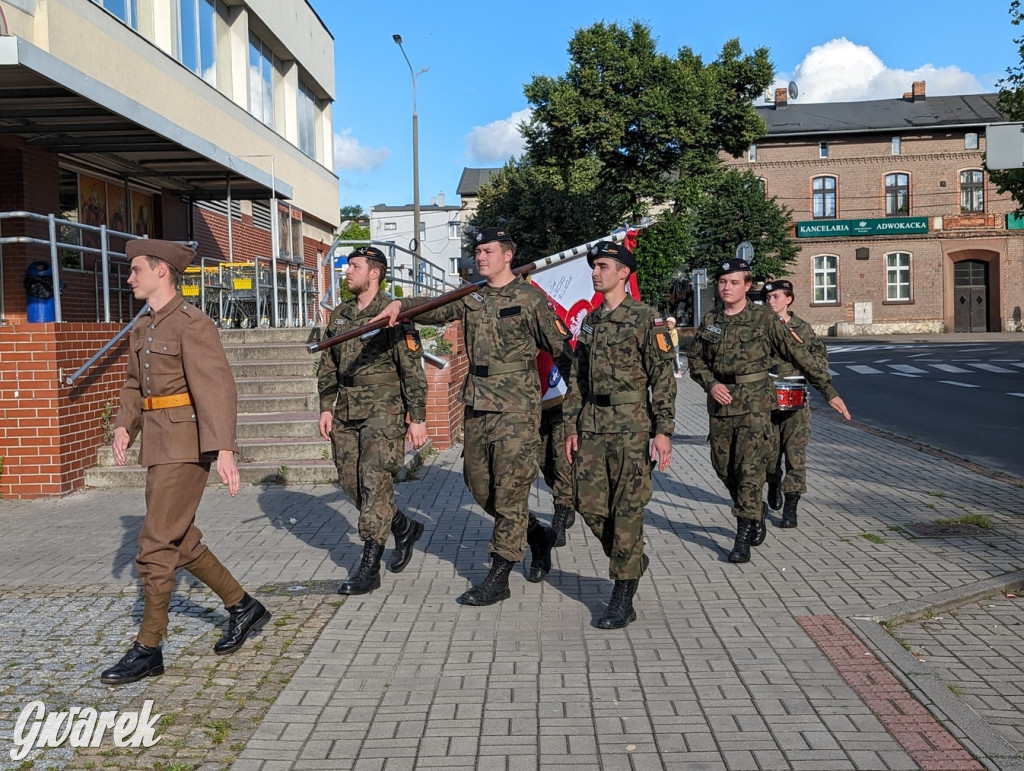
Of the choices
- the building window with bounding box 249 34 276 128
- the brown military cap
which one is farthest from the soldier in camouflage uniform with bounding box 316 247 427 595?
the building window with bounding box 249 34 276 128

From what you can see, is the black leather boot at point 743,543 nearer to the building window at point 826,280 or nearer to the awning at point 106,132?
the awning at point 106,132

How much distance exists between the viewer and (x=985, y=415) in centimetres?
1670

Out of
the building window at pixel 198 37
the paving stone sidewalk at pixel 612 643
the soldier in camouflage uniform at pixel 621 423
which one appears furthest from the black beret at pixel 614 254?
the building window at pixel 198 37

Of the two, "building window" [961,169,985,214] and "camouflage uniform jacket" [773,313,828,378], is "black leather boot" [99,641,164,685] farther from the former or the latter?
"building window" [961,169,985,214]

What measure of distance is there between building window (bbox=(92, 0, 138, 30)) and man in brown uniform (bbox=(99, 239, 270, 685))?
12175 millimetres

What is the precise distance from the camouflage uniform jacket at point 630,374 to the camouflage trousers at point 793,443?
2811 millimetres

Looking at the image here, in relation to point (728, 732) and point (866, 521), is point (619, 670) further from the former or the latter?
point (866, 521)

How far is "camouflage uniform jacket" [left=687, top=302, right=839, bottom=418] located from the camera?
7.14 m

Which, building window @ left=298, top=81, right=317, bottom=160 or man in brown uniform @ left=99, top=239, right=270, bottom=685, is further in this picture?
building window @ left=298, top=81, right=317, bottom=160

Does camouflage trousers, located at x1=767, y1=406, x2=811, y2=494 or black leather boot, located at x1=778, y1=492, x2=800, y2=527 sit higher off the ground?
camouflage trousers, located at x1=767, y1=406, x2=811, y2=494

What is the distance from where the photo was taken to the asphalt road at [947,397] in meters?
13.5

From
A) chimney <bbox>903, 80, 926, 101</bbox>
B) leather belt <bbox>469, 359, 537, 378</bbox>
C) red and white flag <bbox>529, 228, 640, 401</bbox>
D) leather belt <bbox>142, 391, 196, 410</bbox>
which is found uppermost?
chimney <bbox>903, 80, 926, 101</bbox>

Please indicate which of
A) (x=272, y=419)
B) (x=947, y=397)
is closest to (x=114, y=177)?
(x=272, y=419)

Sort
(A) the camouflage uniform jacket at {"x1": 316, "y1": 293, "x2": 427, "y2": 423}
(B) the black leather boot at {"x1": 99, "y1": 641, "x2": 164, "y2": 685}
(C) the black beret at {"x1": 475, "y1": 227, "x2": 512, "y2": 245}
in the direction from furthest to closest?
1. (A) the camouflage uniform jacket at {"x1": 316, "y1": 293, "x2": 427, "y2": 423}
2. (C) the black beret at {"x1": 475, "y1": 227, "x2": 512, "y2": 245}
3. (B) the black leather boot at {"x1": 99, "y1": 641, "x2": 164, "y2": 685}
